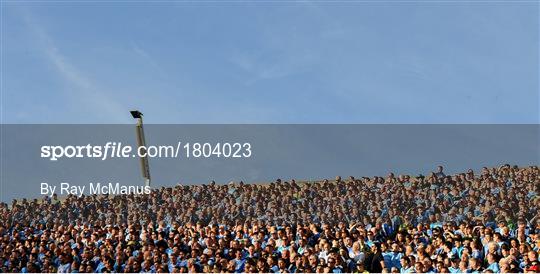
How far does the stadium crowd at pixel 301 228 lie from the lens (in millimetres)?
20812

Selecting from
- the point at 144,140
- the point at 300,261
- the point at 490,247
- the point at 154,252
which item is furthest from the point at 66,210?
the point at 490,247

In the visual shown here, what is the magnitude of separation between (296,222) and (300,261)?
6.23 meters

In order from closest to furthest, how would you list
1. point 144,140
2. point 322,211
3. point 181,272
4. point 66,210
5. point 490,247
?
point 490,247 → point 181,272 → point 322,211 → point 66,210 → point 144,140

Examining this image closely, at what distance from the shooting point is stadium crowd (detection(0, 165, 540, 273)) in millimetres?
20812

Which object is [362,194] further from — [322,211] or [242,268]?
[242,268]

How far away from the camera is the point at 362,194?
30031 mm

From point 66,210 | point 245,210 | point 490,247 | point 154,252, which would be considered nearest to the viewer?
point 490,247

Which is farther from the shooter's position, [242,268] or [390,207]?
[390,207]

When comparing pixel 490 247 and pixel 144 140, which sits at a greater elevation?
pixel 144 140

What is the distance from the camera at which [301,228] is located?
2477 cm

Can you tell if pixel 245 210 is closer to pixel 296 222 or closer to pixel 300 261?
pixel 296 222

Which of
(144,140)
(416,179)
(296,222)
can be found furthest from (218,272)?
(144,140)

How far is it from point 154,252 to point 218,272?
11.1 ft

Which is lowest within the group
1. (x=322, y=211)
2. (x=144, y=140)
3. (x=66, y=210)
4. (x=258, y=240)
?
(x=258, y=240)
